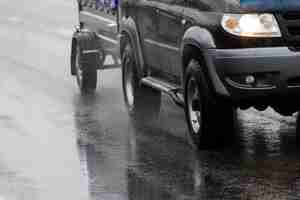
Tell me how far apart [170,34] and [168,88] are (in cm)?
58

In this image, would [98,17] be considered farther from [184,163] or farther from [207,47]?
[184,163]

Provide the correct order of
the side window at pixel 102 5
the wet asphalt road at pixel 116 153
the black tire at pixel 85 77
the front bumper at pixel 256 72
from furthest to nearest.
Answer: the black tire at pixel 85 77, the side window at pixel 102 5, the front bumper at pixel 256 72, the wet asphalt road at pixel 116 153

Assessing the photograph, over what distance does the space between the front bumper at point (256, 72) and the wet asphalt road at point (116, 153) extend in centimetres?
62

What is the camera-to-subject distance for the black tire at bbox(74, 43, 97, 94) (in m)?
14.8

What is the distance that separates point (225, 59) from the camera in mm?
9539

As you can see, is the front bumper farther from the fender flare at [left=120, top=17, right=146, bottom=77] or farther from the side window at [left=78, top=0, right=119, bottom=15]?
the side window at [left=78, top=0, right=119, bottom=15]

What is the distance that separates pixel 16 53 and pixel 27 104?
6507 millimetres

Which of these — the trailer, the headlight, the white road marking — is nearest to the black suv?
the headlight

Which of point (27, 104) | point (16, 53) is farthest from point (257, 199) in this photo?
point (16, 53)

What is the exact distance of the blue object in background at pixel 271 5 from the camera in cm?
963

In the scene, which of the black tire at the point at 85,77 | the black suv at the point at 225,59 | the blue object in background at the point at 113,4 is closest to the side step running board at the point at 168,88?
the black suv at the point at 225,59

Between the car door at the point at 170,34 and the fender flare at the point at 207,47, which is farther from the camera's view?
the car door at the point at 170,34

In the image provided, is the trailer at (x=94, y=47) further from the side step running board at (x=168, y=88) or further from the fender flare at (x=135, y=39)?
the side step running board at (x=168, y=88)

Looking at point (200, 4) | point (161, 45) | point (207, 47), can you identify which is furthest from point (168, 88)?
point (207, 47)
